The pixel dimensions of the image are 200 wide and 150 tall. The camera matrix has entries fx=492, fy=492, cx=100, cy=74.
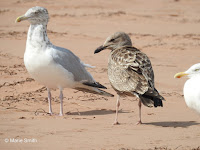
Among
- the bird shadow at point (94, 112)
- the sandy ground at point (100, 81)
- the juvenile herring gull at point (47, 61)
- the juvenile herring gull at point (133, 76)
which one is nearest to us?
the sandy ground at point (100, 81)

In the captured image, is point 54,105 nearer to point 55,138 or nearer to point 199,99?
point 55,138

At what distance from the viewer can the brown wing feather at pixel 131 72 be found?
747 cm

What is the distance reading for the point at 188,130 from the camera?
7.35m

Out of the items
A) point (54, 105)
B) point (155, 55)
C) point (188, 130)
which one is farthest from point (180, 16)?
point (188, 130)

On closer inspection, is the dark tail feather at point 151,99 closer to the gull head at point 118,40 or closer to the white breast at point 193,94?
the white breast at point 193,94

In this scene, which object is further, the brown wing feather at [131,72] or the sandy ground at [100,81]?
the brown wing feather at [131,72]

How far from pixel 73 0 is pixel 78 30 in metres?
5.56

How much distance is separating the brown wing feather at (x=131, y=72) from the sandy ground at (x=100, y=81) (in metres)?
0.63

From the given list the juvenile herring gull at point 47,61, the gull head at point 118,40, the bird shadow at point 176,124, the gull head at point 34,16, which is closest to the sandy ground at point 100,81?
the bird shadow at point 176,124

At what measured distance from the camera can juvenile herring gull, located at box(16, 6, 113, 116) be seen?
834 cm

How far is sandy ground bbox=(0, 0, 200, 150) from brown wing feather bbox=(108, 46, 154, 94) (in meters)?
0.63

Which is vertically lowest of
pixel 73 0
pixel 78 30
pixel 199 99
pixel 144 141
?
pixel 144 141

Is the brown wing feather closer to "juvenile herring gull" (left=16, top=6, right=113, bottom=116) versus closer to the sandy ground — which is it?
the sandy ground

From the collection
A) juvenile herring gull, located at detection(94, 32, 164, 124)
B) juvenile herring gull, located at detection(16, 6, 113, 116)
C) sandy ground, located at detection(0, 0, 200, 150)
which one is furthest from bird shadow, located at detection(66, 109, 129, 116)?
juvenile herring gull, located at detection(94, 32, 164, 124)
